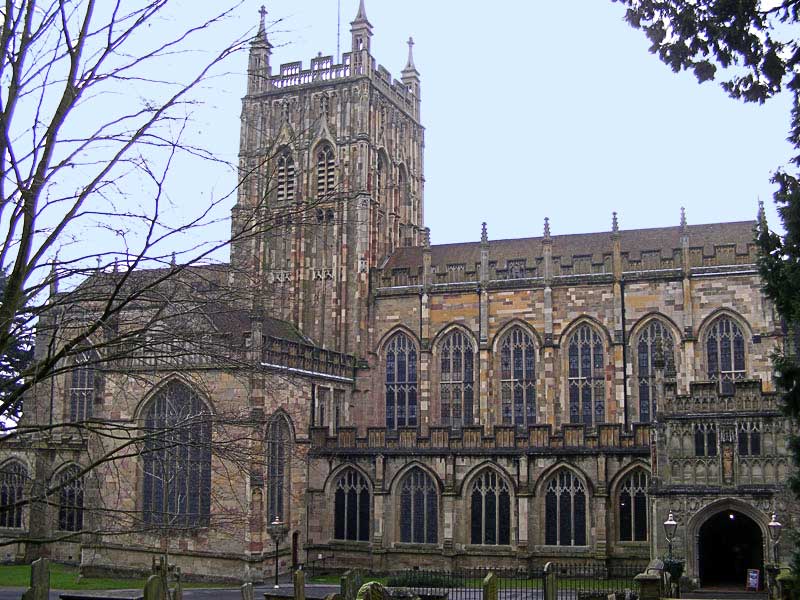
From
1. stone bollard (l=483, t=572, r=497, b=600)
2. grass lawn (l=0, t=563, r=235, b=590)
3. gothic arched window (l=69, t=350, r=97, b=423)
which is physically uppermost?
gothic arched window (l=69, t=350, r=97, b=423)

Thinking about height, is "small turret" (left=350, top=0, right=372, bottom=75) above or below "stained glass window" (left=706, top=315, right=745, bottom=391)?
above

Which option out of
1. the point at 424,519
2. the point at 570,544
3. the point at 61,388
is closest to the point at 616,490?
the point at 570,544

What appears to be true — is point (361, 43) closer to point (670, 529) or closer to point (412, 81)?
point (412, 81)

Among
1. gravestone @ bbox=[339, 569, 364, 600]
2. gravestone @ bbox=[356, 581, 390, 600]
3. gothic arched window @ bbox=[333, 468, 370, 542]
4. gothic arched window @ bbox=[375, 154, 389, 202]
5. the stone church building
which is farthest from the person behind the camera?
gothic arched window @ bbox=[375, 154, 389, 202]

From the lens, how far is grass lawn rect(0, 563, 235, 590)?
2984 centimetres

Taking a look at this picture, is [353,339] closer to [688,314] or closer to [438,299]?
[438,299]

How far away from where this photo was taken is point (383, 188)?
42.8 m

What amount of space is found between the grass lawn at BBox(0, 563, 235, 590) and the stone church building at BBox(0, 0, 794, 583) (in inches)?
28.3

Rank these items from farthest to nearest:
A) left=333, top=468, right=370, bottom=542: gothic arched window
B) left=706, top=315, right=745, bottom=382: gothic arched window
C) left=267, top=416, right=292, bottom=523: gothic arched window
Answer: left=706, top=315, right=745, bottom=382: gothic arched window
left=333, top=468, right=370, bottom=542: gothic arched window
left=267, top=416, right=292, bottom=523: gothic arched window

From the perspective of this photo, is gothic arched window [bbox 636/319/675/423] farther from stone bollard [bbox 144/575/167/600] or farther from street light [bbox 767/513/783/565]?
stone bollard [bbox 144/575/167/600]

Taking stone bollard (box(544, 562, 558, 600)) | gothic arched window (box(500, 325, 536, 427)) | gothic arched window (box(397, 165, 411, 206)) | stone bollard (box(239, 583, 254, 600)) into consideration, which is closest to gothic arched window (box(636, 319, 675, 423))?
gothic arched window (box(500, 325, 536, 427))

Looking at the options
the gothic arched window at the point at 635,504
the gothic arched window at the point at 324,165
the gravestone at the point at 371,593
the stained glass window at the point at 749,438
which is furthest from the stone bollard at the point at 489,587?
the gothic arched window at the point at 324,165

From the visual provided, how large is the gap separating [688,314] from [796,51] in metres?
23.8

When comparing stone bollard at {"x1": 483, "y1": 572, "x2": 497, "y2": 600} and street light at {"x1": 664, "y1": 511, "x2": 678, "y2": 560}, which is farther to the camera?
street light at {"x1": 664, "y1": 511, "x2": 678, "y2": 560}
